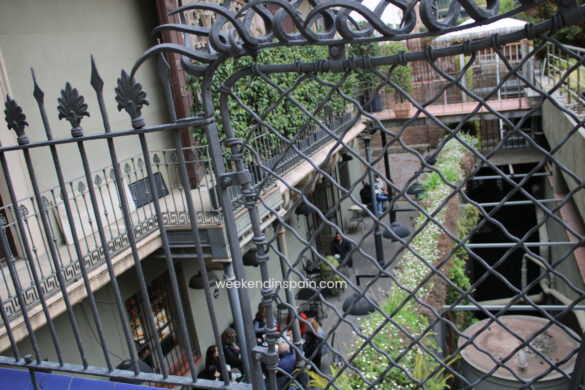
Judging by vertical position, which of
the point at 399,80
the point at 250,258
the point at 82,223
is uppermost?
the point at 399,80

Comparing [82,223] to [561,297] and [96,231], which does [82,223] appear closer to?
[96,231]

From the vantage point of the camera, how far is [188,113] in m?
→ 9.82

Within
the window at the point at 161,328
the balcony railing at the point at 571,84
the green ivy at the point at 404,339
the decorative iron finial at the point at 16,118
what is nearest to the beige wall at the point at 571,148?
the balcony railing at the point at 571,84

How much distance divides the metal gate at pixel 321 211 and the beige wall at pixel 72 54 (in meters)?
0.37

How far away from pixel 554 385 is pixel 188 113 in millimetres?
7705

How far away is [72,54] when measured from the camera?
26.1 ft

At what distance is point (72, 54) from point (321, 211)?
4.78 m

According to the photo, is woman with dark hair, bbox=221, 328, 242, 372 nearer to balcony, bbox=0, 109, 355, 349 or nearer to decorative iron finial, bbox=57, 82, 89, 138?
balcony, bbox=0, 109, 355, 349

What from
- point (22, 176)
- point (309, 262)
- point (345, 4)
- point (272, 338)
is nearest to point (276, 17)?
point (345, 4)

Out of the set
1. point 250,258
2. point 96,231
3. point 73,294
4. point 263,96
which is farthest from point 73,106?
point 263,96

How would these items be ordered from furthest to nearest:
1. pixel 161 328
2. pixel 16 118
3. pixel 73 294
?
pixel 161 328, pixel 73 294, pixel 16 118

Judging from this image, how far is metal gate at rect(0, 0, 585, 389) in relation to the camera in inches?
67.6

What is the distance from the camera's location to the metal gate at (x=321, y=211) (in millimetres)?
1717

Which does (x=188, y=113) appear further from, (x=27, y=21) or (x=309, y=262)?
(x=309, y=262)
